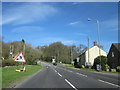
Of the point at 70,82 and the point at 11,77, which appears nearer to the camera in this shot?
the point at 70,82

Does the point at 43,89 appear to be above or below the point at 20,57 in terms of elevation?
below

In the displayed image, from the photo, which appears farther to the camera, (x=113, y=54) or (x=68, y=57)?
(x=68, y=57)

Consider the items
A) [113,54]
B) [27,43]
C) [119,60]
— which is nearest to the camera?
[119,60]

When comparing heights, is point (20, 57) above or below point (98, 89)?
above

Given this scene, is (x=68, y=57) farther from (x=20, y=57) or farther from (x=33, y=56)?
(x=20, y=57)

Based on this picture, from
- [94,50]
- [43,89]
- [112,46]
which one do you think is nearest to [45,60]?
[94,50]

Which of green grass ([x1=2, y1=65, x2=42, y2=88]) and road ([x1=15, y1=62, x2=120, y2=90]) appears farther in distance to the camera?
green grass ([x1=2, y1=65, x2=42, y2=88])

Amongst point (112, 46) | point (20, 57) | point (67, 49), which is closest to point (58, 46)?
point (67, 49)

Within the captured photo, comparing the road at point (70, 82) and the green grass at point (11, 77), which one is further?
the green grass at point (11, 77)

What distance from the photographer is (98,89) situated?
396 inches

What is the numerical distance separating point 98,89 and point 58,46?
3834 inches

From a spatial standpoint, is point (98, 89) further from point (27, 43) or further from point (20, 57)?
point (27, 43)

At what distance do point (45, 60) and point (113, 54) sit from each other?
307 feet

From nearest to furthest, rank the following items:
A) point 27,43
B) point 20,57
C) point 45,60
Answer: point 20,57
point 27,43
point 45,60
